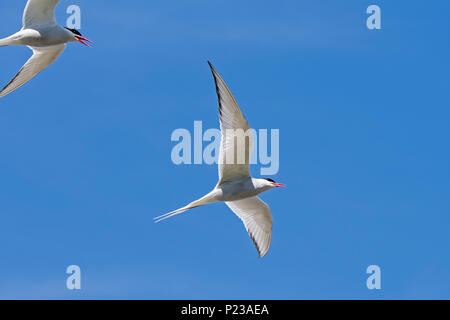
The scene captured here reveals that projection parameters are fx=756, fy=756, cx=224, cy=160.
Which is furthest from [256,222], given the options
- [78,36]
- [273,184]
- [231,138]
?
[78,36]

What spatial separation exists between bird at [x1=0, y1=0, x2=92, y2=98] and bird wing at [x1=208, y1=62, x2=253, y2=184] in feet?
9.80

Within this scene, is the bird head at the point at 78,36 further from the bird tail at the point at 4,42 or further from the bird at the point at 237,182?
the bird at the point at 237,182

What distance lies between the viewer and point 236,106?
397 inches

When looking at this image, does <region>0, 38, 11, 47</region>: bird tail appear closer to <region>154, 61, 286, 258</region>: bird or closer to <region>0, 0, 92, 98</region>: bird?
<region>0, 0, 92, 98</region>: bird

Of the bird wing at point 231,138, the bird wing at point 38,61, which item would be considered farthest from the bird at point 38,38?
the bird wing at point 231,138

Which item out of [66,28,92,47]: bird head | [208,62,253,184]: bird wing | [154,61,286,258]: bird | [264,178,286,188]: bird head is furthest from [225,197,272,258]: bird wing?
[66,28,92,47]: bird head

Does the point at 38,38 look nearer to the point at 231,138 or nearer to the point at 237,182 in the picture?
the point at 231,138

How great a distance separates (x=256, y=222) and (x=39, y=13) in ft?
15.0

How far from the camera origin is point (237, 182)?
10.8 m

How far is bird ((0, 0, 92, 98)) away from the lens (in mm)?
11195

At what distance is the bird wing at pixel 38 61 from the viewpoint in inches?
457

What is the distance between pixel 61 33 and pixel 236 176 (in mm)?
3485
